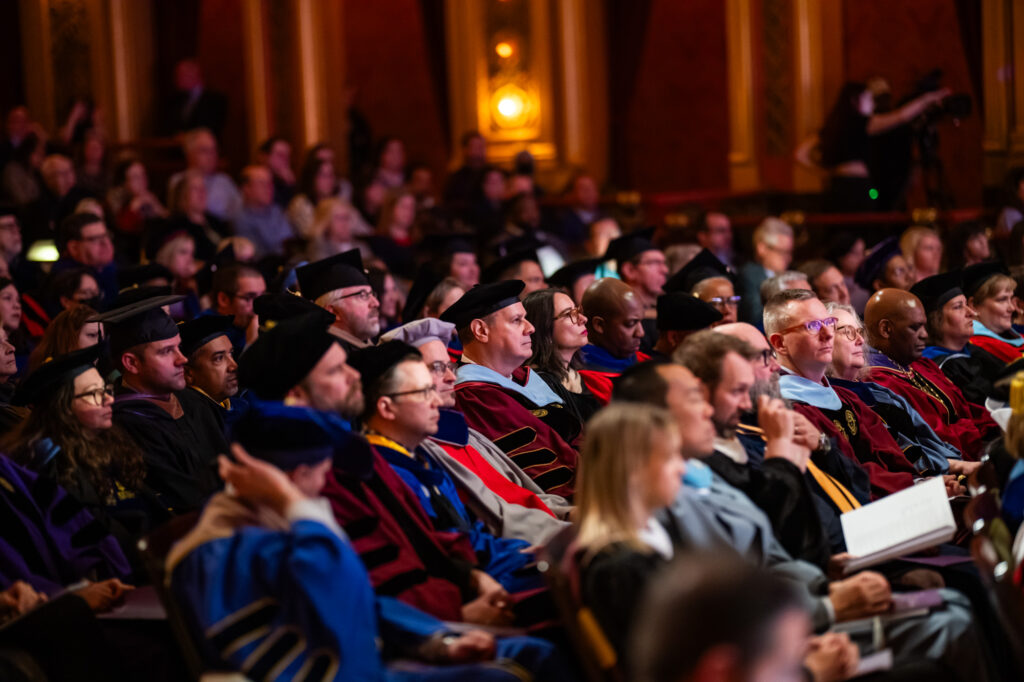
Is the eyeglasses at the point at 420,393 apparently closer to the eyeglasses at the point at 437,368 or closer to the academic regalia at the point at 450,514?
the academic regalia at the point at 450,514

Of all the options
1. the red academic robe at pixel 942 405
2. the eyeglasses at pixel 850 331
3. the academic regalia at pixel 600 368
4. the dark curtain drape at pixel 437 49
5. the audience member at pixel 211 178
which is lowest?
the red academic robe at pixel 942 405

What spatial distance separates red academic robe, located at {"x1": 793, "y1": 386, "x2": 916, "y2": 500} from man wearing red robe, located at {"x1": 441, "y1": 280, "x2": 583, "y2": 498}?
0.91 m

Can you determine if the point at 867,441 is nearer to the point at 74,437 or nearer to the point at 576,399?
the point at 576,399

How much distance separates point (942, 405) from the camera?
5852mm

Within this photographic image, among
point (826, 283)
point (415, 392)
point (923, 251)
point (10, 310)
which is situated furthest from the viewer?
point (923, 251)

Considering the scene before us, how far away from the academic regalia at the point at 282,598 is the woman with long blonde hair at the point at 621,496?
31 cm

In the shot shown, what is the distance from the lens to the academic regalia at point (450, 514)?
149 inches

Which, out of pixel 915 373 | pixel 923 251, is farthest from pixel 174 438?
pixel 923 251

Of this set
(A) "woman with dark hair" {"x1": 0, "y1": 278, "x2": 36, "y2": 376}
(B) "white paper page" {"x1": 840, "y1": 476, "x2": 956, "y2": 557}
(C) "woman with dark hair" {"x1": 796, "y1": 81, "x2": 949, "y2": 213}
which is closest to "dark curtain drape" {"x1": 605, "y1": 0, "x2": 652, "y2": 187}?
(C) "woman with dark hair" {"x1": 796, "y1": 81, "x2": 949, "y2": 213}

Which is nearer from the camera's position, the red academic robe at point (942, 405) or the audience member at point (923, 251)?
the red academic robe at point (942, 405)

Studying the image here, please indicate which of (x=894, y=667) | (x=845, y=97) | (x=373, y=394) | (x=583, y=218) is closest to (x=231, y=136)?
(x=583, y=218)

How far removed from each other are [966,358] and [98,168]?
816 cm

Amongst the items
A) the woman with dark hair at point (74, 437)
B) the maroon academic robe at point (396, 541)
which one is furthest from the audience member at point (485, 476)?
the woman with dark hair at point (74, 437)

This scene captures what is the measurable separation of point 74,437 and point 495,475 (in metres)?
1.35
